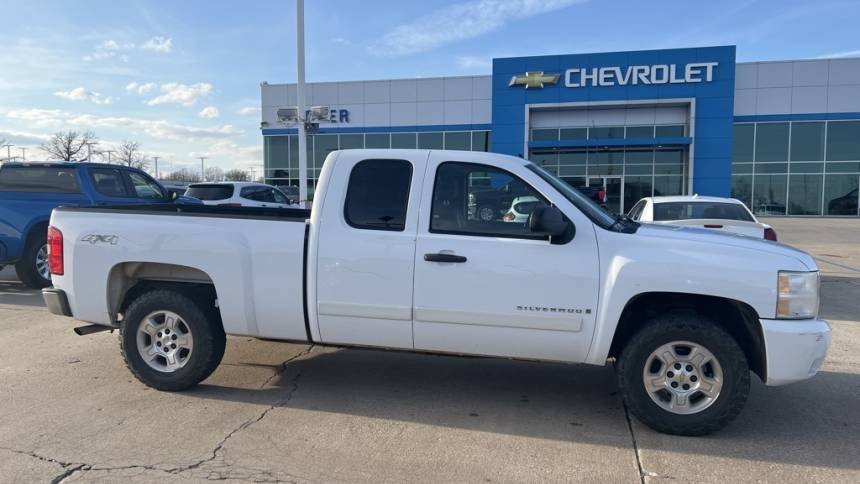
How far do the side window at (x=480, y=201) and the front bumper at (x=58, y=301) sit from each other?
3305mm

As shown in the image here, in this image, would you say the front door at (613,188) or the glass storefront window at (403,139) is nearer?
the front door at (613,188)

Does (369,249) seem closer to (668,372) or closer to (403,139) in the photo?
(668,372)

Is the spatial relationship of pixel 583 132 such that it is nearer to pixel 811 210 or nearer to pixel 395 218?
pixel 811 210

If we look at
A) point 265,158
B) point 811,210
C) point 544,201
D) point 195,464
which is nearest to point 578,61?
point 811,210

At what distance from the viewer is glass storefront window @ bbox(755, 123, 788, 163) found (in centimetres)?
2984

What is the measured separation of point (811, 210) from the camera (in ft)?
101

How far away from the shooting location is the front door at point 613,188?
99.7 feet

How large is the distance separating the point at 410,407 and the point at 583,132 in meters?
28.1

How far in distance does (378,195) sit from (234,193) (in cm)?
1168

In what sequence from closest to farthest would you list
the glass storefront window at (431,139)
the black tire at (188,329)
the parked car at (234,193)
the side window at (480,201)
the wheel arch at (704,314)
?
the wheel arch at (704,314), the side window at (480,201), the black tire at (188,329), the parked car at (234,193), the glass storefront window at (431,139)

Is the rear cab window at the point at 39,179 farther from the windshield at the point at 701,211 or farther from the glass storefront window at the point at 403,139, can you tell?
the glass storefront window at the point at 403,139

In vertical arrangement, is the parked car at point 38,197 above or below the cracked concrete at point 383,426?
above

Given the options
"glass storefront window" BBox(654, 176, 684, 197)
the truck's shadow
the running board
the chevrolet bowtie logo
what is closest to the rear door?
the truck's shadow


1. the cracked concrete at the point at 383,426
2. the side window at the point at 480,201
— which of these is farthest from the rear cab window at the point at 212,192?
the side window at the point at 480,201
